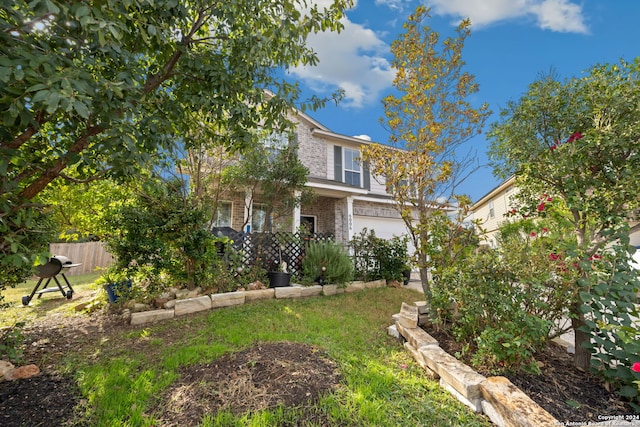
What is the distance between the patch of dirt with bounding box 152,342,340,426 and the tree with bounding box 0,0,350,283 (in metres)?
1.50

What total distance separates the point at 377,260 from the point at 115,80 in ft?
20.7

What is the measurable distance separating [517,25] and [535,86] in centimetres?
369

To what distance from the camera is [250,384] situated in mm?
2182

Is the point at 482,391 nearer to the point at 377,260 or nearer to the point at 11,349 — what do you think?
the point at 11,349

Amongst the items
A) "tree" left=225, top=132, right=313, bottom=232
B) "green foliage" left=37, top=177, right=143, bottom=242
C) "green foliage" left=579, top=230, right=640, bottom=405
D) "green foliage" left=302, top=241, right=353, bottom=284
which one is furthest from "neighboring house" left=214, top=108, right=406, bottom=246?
"green foliage" left=579, top=230, right=640, bottom=405

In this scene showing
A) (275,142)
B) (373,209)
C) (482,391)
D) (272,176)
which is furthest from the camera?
(373,209)

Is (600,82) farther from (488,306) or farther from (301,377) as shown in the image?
(301,377)

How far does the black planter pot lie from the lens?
5.65 metres

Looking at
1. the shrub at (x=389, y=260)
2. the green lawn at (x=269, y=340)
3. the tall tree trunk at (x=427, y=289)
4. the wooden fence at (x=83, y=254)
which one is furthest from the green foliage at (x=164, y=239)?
the wooden fence at (x=83, y=254)

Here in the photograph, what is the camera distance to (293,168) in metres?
7.10

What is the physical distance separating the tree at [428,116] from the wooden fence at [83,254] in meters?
12.6

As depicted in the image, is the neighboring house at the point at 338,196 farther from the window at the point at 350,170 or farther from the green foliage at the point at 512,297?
the green foliage at the point at 512,297

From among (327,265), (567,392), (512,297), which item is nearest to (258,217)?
(327,265)

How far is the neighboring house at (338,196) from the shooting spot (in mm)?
10305
